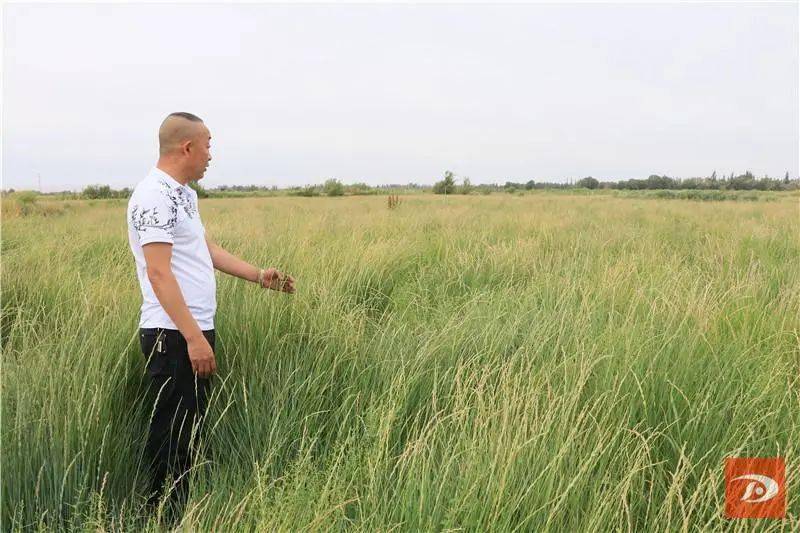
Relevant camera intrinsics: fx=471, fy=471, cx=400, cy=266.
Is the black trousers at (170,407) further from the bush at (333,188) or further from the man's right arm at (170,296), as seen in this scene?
the bush at (333,188)

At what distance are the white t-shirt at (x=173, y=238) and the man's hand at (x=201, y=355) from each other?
5.5 inches

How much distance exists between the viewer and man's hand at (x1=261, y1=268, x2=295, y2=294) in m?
2.34

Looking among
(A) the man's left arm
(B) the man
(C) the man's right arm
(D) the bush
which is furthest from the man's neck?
(D) the bush

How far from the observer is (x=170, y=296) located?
1610 millimetres

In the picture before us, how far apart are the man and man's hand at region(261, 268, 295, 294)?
489 millimetres

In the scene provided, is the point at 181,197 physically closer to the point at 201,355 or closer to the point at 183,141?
the point at 183,141

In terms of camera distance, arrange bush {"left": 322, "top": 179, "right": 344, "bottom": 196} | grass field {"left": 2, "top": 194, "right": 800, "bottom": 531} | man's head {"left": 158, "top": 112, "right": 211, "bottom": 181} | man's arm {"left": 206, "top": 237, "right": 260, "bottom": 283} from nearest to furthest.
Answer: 1. grass field {"left": 2, "top": 194, "right": 800, "bottom": 531}
2. man's head {"left": 158, "top": 112, "right": 211, "bottom": 181}
3. man's arm {"left": 206, "top": 237, "right": 260, "bottom": 283}
4. bush {"left": 322, "top": 179, "right": 344, "bottom": 196}

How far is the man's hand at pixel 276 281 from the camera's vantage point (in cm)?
234

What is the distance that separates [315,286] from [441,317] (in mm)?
847

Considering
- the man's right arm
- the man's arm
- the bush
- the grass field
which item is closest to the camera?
the grass field

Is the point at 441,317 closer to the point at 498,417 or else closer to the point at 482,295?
the point at 482,295

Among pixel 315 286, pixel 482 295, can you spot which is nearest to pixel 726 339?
pixel 482 295

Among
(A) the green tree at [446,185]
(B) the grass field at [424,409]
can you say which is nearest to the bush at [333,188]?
(A) the green tree at [446,185]

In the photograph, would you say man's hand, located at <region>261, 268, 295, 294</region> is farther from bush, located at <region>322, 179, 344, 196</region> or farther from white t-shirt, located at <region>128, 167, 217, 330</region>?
bush, located at <region>322, 179, 344, 196</region>
